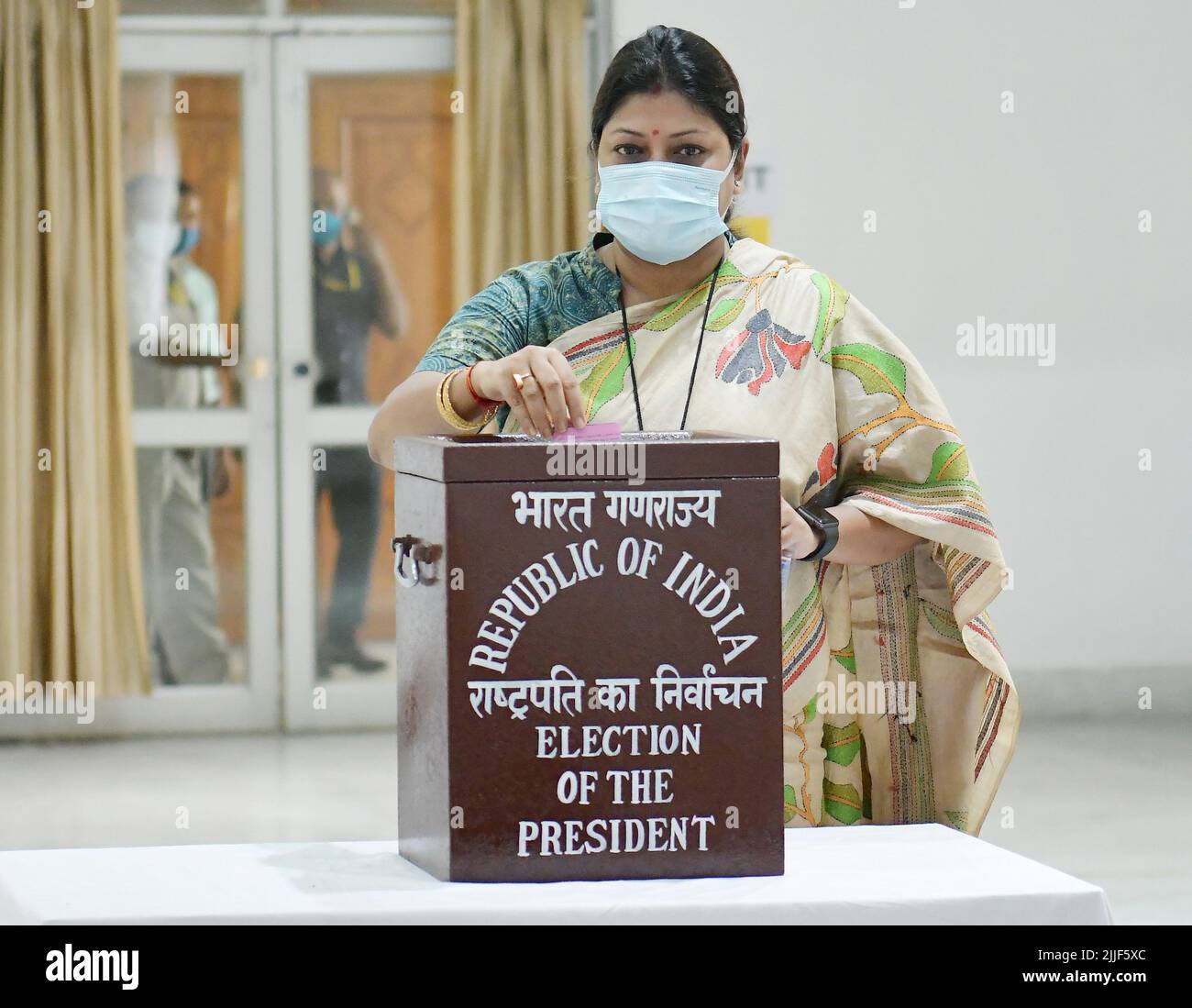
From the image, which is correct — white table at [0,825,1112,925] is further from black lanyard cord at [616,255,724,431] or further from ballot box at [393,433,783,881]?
black lanyard cord at [616,255,724,431]

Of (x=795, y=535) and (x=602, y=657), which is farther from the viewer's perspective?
(x=795, y=535)

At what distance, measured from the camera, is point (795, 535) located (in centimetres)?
128

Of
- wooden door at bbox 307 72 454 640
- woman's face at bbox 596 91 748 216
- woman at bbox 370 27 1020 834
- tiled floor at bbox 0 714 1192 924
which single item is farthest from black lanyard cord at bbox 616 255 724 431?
wooden door at bbox 307 72 454 640

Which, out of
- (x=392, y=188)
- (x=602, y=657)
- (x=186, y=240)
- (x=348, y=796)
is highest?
(x=392, y=188)

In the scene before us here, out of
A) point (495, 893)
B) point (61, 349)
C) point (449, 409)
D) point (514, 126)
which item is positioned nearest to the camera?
point (495, 893)

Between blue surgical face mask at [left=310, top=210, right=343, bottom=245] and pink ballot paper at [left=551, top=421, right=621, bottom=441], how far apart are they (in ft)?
14.4

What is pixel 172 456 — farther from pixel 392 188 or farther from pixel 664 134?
pixel 664 134

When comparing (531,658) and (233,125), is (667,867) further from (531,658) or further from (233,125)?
(233,125)

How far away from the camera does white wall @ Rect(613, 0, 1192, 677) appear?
518 cm

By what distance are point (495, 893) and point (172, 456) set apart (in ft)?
15.1

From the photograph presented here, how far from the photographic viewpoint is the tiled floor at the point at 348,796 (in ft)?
12.5

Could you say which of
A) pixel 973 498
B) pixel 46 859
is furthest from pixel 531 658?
pixel 973 498

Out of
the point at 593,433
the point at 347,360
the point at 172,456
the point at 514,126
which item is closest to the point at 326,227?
the point at 347,360

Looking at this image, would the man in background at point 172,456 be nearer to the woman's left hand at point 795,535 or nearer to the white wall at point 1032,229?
the white wall at point 1032,229
